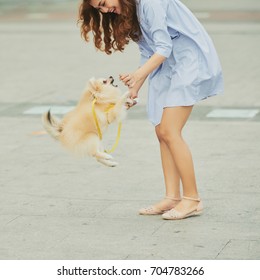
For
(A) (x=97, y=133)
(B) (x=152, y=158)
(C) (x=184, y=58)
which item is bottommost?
(B) (x=152, y=158)

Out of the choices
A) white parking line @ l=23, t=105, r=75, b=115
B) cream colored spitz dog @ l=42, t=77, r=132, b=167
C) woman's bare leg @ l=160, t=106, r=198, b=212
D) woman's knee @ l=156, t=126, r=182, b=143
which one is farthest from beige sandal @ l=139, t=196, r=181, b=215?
white parking line @ l=23, t=105, r=75, b=115

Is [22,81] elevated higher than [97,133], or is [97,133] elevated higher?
[97,133]

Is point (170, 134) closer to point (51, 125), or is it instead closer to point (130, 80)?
point (130, 80)

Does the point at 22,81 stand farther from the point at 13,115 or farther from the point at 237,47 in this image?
the point at 237,47

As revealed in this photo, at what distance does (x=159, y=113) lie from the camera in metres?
7.14

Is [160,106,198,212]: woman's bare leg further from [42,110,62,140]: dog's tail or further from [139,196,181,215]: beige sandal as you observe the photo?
[42,110,62,140]: dog's tail

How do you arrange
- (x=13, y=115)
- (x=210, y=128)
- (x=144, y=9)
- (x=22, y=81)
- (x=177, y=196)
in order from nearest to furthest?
(x=144, y=9), (x=177, y=196), (x=210, y=128), (x=13, y=115), (x=22, y=81)

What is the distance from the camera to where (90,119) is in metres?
6.89

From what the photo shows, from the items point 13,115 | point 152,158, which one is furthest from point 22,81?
point 152,158

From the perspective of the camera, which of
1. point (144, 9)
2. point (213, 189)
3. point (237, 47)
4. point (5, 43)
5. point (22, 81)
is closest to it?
point (144, 9)

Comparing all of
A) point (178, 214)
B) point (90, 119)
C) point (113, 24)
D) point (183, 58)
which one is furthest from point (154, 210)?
point (113, 24)

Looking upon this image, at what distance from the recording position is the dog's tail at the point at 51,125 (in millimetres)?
6852

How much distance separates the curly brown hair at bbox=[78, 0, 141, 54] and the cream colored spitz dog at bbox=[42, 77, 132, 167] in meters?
0.28

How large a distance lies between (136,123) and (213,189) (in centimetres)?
308
